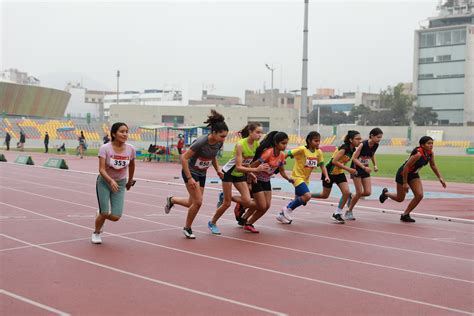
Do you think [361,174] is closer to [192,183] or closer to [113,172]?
[192,183]

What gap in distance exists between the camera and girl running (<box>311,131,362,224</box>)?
36.4ft

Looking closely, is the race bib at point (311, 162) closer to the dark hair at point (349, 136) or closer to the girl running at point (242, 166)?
the dark hair at point (349, 136)

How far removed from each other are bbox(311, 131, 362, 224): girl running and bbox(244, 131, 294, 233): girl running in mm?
1722

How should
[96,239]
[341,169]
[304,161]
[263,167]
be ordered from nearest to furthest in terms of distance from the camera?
[96,239] → [263,167] → [304,161] → [341,169]

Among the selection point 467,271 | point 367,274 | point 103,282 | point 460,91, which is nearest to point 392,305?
point 367,274

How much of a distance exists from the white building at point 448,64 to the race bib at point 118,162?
87.1 metres

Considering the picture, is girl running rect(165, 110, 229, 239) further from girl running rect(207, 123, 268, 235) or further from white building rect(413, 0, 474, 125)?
white building rect(413, 0, 474, 125)

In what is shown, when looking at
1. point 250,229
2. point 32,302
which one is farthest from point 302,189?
point 32,302

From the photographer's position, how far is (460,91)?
295 feet

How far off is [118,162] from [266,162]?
226 cm

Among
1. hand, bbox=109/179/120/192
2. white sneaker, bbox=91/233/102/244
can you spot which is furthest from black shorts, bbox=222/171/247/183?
white sneaker, bbox=91/233/102/244

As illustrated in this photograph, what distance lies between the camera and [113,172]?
8.23m

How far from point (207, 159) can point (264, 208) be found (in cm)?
133

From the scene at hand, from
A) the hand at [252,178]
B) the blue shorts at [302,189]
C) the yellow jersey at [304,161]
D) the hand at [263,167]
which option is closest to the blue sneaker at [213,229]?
the hand at [252,178]
